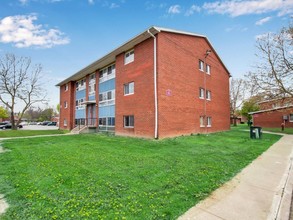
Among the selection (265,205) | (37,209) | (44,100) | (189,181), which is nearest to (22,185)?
(37,209)

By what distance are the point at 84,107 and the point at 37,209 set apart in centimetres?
2532

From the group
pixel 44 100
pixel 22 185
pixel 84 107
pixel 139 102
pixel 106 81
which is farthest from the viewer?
pixel 44 100

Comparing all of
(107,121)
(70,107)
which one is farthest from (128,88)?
(70,107)

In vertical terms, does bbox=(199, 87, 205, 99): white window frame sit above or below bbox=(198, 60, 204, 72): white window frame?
below

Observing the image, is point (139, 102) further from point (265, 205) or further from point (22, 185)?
point (265, 205)

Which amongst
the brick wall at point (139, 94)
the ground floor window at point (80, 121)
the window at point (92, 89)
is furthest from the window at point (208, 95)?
the ground floor window at point (80, 121)

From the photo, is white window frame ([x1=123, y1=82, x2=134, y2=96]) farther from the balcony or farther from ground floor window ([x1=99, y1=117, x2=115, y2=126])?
ground floor window ([x1=99, y1=117, x2=115, y2=126])

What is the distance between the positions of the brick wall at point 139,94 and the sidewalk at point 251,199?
376 inches

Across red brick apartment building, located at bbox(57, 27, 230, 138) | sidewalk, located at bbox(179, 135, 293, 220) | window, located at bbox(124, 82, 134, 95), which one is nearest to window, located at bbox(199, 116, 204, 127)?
red brick apartment building, located at bbox(57, 27, 230, 138)

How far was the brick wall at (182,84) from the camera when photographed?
15.6 m

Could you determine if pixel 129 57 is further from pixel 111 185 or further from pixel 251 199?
pixel 251 199

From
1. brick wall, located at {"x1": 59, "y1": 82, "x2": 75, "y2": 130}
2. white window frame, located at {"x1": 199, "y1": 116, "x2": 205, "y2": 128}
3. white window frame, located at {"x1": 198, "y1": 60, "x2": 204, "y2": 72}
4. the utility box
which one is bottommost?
the utility box

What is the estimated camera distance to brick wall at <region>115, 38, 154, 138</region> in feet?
52.0

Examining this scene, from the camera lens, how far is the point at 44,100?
1613 inches
